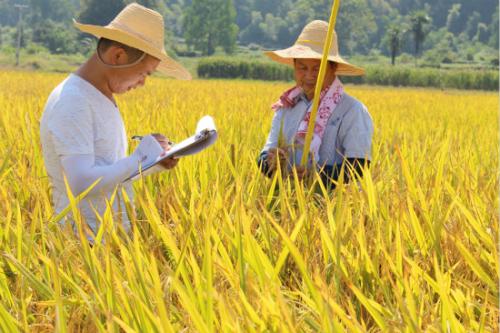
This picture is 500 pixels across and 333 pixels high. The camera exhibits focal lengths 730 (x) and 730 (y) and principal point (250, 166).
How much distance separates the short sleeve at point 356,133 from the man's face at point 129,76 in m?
0.85

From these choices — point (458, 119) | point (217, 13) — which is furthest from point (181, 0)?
point (458, 119)

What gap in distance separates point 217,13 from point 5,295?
80.5 m

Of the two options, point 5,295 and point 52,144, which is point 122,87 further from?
point 5,295

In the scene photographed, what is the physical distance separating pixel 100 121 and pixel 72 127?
102mm

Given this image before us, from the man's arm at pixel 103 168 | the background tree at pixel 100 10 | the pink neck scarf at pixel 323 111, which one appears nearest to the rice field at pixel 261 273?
the man's arm at pixel 103 168

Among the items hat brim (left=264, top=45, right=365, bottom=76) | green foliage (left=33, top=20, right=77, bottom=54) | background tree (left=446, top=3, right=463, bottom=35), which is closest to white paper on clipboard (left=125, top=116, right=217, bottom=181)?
hat brim (left=264, top=45, right=365, bottom=76)

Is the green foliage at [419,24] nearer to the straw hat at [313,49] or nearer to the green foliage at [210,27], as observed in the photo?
the green foliage at [210,27]

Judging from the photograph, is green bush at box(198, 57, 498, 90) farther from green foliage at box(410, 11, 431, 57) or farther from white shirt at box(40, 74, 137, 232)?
white shirt at box(40, 74, 137, 232)

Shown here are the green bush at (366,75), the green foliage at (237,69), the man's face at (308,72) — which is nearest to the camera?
the man's face at (308,72)

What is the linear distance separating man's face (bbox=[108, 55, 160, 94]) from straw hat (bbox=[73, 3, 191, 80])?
4cm

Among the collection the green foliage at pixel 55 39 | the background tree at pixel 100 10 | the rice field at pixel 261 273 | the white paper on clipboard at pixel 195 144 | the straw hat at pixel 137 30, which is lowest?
the green foliage at pixel 55 39

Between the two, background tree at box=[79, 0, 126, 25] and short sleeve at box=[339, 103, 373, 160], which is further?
background tree at box=[79, 0, 126, 25]

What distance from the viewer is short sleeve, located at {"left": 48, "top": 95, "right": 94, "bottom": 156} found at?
70.0 inches

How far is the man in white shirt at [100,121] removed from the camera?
70.3 inches
